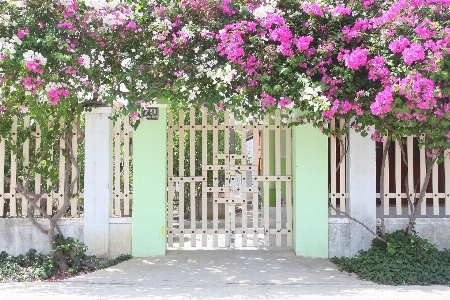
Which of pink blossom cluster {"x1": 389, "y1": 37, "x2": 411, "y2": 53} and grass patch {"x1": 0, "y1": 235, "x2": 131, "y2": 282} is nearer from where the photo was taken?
pink blossom cluster {"x1": 389, "y1": 37, "x2": 411, "y2": 53}

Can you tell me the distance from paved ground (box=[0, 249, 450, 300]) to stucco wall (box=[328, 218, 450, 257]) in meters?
0.31

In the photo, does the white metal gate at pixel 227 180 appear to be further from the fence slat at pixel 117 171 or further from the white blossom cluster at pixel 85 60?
the white blossom cluster at pixel 85 60

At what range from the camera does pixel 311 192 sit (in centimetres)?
697

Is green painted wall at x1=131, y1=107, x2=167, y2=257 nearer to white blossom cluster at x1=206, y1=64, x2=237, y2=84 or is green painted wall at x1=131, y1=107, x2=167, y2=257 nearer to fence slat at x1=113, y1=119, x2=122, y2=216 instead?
fence slat at x1=113, y1=119, x2=122, y2=216

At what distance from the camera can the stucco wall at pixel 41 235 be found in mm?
6863

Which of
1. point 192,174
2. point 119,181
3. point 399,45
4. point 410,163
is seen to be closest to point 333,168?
point 410,163

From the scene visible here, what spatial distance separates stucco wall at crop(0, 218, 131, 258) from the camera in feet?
22.5

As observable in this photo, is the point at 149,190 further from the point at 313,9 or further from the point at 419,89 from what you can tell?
the point at 419,89

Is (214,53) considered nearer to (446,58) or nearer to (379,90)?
(379,90)

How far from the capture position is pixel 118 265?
656 cm

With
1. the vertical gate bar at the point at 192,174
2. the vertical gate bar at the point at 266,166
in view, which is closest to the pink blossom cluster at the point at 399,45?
the vertical gate bar at the point at 266,166

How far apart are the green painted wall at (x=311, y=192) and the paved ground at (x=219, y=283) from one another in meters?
0.23

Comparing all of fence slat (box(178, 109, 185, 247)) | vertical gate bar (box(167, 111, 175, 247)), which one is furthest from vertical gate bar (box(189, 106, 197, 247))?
vertical gate bar (box(167, 111, 175, 247))

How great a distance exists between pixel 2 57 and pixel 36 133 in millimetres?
1777
